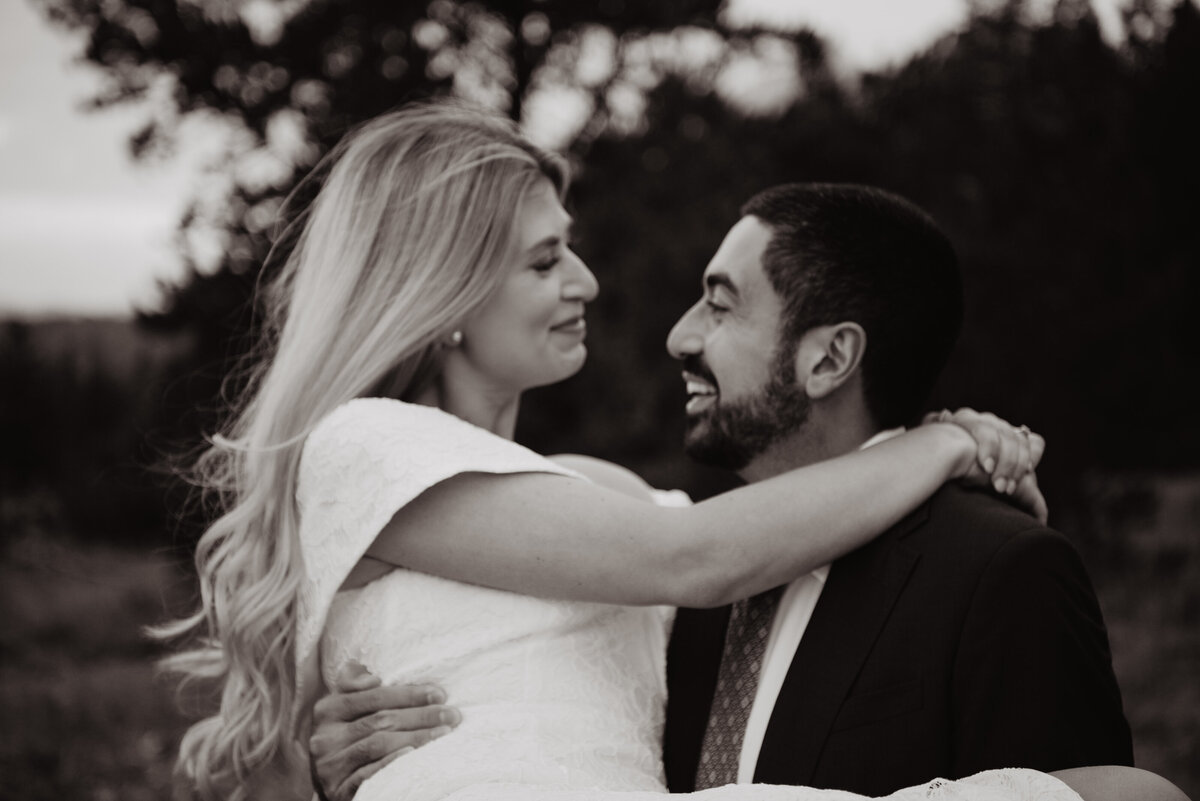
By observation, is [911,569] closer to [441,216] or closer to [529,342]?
[529,342]

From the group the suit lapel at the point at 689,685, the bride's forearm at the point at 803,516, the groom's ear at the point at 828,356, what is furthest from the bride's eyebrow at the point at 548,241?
the suit lapel at the point at 689,685

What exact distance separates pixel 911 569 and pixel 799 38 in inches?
373

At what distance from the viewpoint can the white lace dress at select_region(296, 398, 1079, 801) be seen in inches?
99.4

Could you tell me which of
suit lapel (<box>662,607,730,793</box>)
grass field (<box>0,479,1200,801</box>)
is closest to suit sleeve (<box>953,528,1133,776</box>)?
suit lapel (<box>662,607,730,793</box>)

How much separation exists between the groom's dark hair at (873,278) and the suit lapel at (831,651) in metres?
0.50

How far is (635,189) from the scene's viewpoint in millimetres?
11117

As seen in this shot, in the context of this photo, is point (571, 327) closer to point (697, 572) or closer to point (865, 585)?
point (697, 572)

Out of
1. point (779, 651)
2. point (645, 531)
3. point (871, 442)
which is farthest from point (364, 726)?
point (871, 442)

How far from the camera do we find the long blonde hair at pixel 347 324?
3.03 metres

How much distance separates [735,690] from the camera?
284 cm

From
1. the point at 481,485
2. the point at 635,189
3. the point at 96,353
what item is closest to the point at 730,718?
the point at 481,485

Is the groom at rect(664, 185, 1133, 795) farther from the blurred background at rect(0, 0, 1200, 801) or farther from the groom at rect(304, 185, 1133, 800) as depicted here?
the blurred background at rect(0, 0, 1200, 801)

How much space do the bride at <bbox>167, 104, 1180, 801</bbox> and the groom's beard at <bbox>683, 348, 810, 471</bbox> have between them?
13.7 inches

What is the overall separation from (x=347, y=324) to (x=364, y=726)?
1030 millimetres
